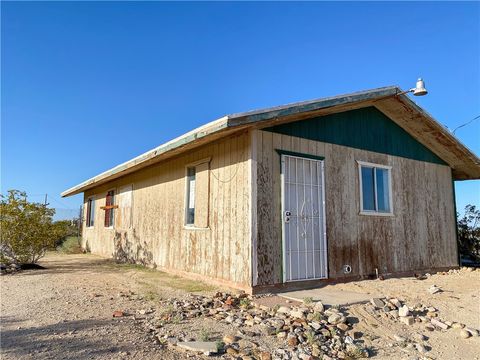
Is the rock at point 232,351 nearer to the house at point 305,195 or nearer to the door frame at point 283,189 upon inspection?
the house at point 305,195

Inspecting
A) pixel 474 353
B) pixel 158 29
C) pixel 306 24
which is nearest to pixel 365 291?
pixel 474 353

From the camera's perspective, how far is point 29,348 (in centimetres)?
336

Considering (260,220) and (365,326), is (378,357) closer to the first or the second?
(365,326)

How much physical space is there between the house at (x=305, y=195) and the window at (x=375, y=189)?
2cm

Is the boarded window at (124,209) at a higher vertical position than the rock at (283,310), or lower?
higher

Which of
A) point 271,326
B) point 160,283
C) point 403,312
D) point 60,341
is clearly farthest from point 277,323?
point 160,283

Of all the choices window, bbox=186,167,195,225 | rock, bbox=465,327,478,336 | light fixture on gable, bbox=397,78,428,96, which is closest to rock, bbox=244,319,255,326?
rock, bbox=465,327,478,336

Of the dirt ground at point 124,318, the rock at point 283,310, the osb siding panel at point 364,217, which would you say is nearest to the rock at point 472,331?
the dirt ground at point 124,318

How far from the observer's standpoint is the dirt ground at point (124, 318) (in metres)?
3.41

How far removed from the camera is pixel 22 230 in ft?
31.0

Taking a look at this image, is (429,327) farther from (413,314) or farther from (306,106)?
Result: (306,106)

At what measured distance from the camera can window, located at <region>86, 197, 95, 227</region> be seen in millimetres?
15336

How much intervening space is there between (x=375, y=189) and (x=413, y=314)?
365 cm

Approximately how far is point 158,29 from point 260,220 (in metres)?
7.11
